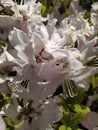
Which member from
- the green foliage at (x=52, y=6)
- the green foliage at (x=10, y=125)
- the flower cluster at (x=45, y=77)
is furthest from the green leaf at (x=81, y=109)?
the green foliage at (x=52, y=6)

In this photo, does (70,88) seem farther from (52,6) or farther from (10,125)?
(52,6)

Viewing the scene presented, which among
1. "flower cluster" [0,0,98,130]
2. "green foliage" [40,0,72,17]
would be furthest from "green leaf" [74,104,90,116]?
"green foliage" [40,0,72,17]

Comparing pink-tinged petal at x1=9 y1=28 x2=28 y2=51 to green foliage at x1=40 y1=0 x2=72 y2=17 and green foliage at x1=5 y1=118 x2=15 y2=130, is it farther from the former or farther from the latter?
green foliage at x1=40 y1=0 x2=72 y2=17

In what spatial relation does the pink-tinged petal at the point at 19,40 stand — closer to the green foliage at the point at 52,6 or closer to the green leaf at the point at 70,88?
the green leaf at the point at 70,88

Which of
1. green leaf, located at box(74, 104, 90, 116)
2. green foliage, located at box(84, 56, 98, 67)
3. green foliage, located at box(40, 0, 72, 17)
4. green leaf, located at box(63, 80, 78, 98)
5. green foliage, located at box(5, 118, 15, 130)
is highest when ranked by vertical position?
green foliage, located at box(40, 0, 72, 17)

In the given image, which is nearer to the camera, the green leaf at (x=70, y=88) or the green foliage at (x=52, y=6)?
the green leaf at (x=70, y=88)

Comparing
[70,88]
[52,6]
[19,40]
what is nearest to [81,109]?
[70,88]

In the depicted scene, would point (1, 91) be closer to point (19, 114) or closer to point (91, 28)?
point (19, 114)

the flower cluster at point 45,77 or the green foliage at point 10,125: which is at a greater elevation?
the flower cluster at point 45,77

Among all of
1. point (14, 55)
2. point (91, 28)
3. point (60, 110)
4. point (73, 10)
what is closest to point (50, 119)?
point (60, 110)
